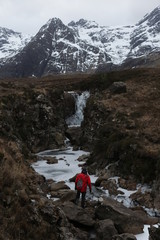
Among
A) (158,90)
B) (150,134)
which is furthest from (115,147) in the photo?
(158,90)

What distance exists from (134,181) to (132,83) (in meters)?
28.5

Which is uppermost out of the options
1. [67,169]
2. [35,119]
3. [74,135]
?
[35,119]

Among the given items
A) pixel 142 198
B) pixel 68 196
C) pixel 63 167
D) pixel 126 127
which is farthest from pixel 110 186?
pixel 126 127

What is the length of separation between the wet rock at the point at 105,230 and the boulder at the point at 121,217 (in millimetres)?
743

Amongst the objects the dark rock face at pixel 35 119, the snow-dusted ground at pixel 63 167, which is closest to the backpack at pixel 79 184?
the snow-dusted ground at pixel 63 167

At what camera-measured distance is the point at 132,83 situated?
2018 inches

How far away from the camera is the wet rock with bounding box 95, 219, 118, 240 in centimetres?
1499

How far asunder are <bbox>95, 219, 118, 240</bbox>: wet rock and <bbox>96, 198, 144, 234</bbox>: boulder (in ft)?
2.44

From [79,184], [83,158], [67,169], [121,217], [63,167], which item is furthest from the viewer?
[83,158]

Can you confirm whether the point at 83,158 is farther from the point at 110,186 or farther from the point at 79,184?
the point at 79,184

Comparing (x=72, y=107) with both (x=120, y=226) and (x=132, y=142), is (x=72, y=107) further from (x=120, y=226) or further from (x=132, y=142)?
(x=120, y=226)

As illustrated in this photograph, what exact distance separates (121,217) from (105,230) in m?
1.73

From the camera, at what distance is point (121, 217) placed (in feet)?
54.7

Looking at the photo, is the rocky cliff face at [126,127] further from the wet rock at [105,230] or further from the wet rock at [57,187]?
the wet rock at [105,230]
